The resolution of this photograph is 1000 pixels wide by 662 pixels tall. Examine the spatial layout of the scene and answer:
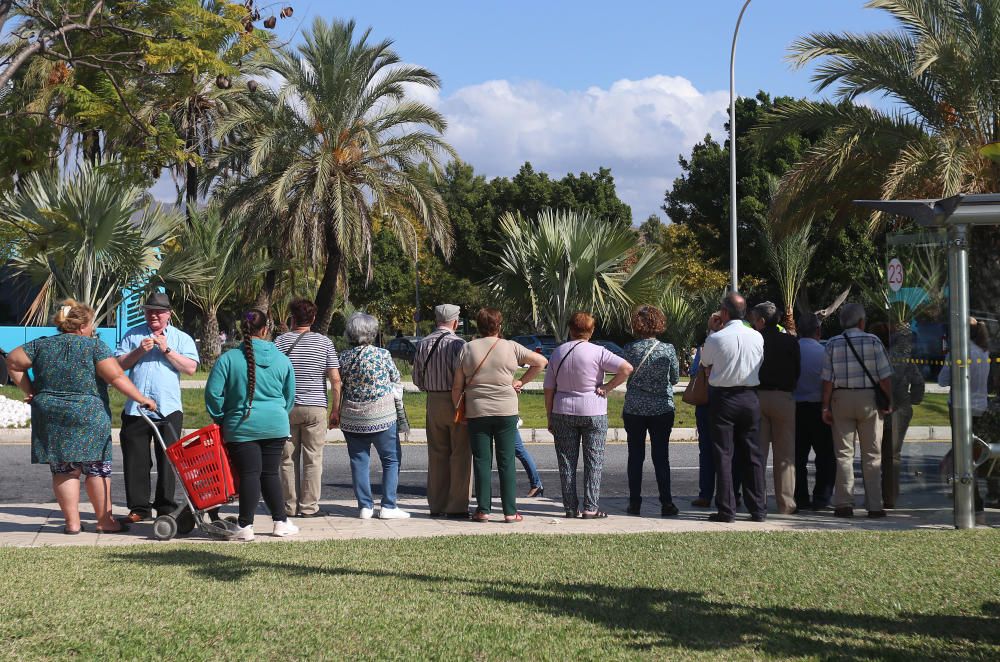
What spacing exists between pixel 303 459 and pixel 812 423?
14.0 feet

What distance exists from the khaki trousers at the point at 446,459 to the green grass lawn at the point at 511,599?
1.42 meters

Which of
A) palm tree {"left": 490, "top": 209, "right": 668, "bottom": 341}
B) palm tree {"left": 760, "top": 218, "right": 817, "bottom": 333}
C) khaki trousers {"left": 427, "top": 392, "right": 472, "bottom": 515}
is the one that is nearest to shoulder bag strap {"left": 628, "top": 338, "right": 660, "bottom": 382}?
khaki trousers {"left": 427, "top": 392, "right": 472, "bottom": 515}

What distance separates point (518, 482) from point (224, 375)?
4526mm

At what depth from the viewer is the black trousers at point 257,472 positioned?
24.5ft

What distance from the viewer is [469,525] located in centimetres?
845

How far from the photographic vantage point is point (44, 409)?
748 cm

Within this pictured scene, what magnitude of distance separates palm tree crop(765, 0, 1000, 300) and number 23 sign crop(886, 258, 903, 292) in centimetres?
623

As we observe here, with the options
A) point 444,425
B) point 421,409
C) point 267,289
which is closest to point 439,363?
point 444,425

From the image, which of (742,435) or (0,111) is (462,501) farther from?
(0,111)

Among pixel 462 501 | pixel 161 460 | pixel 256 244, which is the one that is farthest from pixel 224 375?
pixel 256 244

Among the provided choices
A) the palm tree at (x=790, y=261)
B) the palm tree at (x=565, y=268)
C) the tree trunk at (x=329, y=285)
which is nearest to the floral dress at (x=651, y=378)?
the palm tree at (x=565, y=268)

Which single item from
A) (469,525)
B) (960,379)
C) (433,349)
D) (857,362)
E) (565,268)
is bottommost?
(469,525)

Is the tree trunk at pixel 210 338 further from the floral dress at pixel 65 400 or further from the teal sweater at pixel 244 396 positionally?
the teal sweater at pixel 244 396

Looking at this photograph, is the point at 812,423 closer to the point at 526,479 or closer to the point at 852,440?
the point at 852,440
